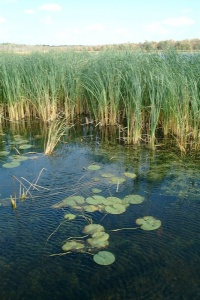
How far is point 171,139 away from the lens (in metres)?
5.57

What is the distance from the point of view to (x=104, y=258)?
242 centimetres

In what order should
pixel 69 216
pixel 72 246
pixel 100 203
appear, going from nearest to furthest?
pixel 72 246 < pixel 69 216 < pixel 100 203

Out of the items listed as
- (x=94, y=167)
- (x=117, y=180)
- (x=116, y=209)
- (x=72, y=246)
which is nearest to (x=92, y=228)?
(x=72, y=246)

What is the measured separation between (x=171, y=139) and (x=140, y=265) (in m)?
3.49

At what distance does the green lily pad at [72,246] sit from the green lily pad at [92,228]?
18cm

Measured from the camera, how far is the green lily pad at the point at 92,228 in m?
2.79

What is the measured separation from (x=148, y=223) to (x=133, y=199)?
1.66 feet

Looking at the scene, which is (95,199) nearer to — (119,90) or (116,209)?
(116,209)

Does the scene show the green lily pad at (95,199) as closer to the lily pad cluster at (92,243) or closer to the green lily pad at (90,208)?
the green lily pad at (90,208)

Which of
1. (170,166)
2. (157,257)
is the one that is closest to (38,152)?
(170,166)

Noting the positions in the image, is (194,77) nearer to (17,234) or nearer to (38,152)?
(38,152)

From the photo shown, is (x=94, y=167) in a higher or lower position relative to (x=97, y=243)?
higher

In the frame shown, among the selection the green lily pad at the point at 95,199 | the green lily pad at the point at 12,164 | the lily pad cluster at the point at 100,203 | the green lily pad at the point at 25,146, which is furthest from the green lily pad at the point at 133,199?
the green lily pad at the point at 25,146

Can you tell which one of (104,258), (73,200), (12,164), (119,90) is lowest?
(104,258)
